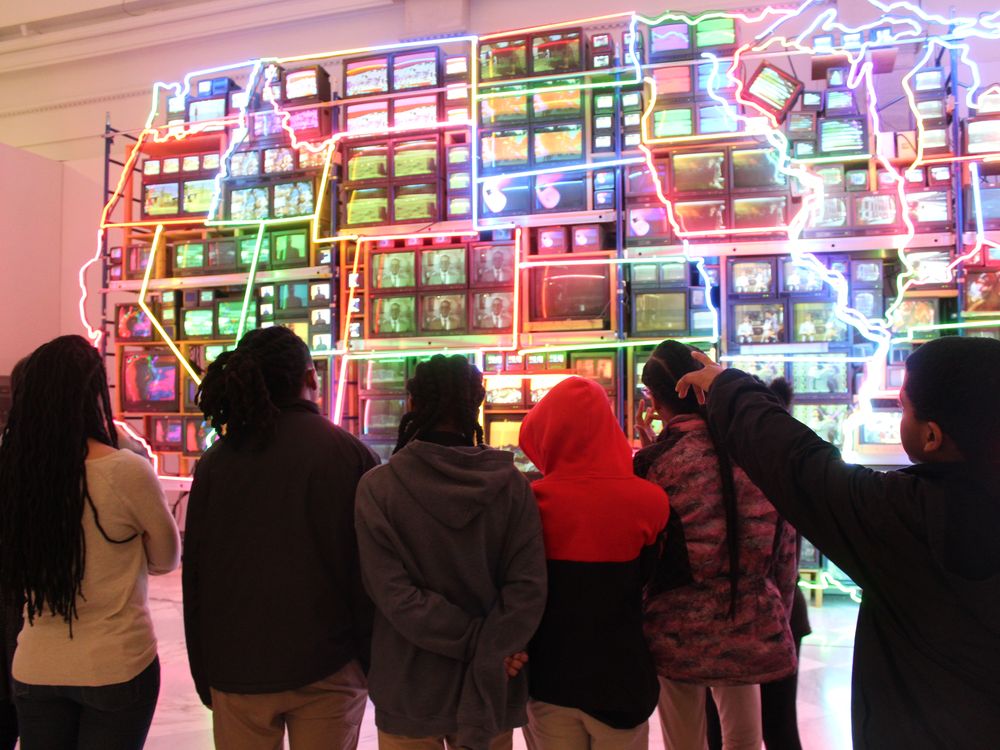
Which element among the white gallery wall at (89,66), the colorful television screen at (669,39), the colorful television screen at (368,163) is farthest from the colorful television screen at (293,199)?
the colorful television screen at (669,39)

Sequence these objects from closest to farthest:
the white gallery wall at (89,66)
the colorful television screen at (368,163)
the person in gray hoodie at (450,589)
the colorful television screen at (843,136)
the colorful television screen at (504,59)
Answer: the person in gray hoodie at (450,589) < the colorful television screen at (843,136) < the colorful television screen at (504,59) < the colorful television screen at (368,163) < the white gallery wall at (89,66)

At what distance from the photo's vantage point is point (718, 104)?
17.9ft

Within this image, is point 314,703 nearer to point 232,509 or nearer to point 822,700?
point 232,509

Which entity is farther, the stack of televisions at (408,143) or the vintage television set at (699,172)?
the stack of televisions at (408,143)

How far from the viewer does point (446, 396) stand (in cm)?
183

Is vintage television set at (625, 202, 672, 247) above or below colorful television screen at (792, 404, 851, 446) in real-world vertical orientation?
above

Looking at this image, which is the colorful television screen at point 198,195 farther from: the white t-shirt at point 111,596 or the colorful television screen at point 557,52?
the white t-shirt at point 111,596

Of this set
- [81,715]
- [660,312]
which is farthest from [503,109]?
[81,715]

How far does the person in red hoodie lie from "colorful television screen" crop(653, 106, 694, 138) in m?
4.18

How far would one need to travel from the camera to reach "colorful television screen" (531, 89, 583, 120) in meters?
5.78

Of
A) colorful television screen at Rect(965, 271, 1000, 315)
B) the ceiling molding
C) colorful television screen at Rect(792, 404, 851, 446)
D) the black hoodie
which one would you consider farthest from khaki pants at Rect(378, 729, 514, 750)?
the ceiling molding

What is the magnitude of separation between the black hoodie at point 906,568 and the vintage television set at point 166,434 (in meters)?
6.40

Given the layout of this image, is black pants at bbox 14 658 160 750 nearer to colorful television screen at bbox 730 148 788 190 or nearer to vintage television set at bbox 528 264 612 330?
vintage television set at bbox 528 264 612 330

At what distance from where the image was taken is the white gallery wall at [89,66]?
28.8 feet
